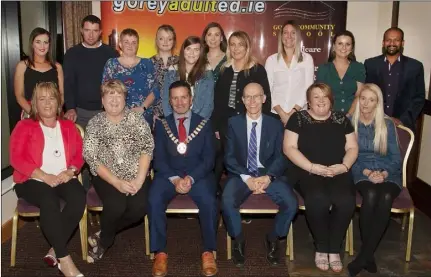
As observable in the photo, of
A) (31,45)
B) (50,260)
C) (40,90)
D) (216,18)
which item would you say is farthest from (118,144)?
(216,18)

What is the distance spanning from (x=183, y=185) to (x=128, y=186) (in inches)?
16.0

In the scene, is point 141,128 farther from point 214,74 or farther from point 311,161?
point 311,161


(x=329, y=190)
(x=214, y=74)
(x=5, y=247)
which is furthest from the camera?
(x=214, y=74)

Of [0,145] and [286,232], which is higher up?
[0,145]

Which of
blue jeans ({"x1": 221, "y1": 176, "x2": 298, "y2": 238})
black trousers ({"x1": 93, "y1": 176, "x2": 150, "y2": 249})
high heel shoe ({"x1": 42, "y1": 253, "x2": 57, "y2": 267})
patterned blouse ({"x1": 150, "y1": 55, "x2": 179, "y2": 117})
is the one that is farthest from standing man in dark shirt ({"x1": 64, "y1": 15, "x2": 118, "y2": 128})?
blue jeans ({"x1": 221, "y1": 176, "x2": 298, "y2": 238})

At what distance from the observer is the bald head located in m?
3.64

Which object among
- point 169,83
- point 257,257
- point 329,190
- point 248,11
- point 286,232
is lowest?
point 257,257

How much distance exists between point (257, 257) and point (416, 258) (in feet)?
4.09

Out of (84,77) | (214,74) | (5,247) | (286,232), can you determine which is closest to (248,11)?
(214,74)

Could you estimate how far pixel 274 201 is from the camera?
3564 millimetres

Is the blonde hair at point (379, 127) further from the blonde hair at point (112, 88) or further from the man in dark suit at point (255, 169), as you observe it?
the blonde hair at point (112, 88)

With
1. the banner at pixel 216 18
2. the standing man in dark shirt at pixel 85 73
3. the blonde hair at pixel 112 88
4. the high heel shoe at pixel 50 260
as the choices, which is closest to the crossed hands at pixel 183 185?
the blonde hair at pixel 112 88

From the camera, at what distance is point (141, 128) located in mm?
3572

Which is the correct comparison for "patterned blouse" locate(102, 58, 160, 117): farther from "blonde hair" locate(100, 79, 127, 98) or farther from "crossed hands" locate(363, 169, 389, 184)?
"crossed hands" locate(363, 169, 389, 184)
